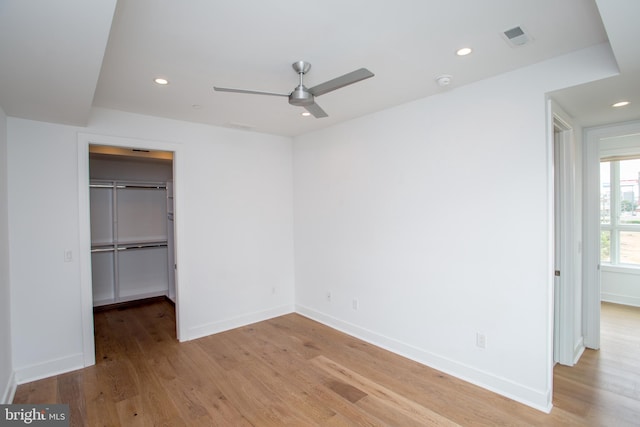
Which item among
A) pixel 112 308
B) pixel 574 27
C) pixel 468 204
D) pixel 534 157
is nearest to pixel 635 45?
pixel 574 27

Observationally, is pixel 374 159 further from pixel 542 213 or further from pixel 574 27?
pixel 574 27

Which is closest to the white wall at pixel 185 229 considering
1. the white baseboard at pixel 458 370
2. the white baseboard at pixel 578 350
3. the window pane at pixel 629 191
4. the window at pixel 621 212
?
the white baseboard at pixel 458 370

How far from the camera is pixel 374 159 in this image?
3.69 meters

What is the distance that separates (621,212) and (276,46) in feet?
19.7

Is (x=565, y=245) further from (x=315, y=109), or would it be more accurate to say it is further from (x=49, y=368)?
(x=49, y=368)

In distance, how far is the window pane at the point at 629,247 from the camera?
4941 millimetres

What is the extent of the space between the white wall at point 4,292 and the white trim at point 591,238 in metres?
5.49

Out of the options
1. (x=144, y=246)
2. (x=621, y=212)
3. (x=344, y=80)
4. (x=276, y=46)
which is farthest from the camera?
(x=144, y=246)

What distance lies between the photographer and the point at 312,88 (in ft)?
7.11

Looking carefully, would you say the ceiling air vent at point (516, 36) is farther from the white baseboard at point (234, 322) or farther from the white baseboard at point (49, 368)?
the white baseboard at point (49, 368)

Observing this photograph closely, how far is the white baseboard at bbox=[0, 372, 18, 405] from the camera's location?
2542 millimetres

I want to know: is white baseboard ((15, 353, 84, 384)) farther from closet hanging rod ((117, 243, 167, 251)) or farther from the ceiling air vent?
the ceiling air vent

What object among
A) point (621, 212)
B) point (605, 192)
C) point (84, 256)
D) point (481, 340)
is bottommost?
point (481, 340)

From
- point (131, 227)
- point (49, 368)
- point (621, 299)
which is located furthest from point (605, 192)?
point (131, 227)
